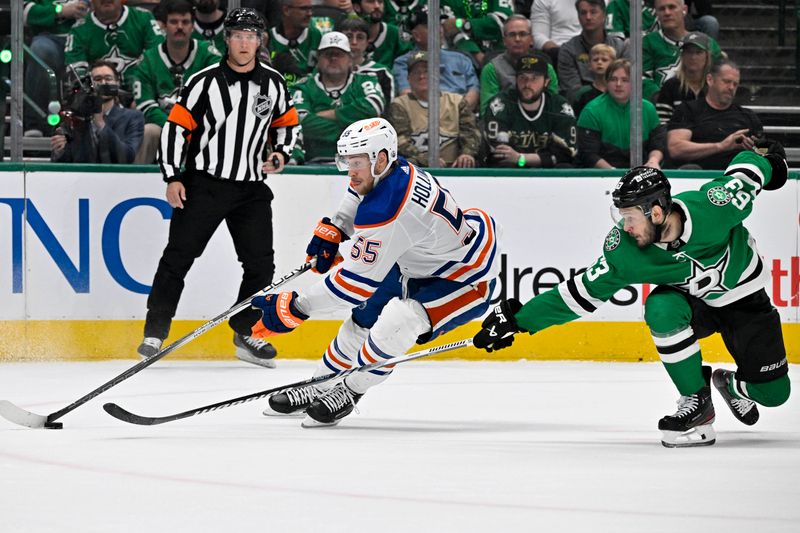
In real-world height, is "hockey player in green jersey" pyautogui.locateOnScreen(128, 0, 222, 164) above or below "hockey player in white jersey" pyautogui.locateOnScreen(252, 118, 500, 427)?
above

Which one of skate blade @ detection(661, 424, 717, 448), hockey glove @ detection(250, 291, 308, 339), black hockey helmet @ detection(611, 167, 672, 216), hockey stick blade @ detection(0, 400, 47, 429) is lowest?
hockey stick blade @ detection(0, 400, 47, 429)

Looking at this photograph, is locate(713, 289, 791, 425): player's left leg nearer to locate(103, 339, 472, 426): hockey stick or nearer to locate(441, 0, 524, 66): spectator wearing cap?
locate(103, 339, 472, 426): hockey stick

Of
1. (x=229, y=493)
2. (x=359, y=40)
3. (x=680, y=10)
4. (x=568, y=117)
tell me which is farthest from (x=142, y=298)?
(x=229, y=493)

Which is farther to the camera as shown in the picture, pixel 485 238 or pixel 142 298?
pixel 142 298

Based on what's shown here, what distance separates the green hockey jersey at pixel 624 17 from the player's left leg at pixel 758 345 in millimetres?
2781

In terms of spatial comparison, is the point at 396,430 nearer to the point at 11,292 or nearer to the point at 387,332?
the point at 387,332

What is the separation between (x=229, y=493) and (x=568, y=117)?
3.90 m

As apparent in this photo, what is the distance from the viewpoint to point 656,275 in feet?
12.9

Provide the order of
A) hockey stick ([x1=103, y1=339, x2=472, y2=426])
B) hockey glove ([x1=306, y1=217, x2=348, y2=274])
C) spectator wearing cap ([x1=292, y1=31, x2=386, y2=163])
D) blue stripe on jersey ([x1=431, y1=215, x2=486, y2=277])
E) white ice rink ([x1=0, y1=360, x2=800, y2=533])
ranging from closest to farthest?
1. white ice rink ([x1=0, y1=360, x2=800, y2=533])
2. hockey stick ([x1=103, y1=339, x2=472, y2=426])
3. blue stripe on jersey ([x1=431, y1=215, x2=486, y2=277])
4. hockey glove ([x1=306, y1=217, x2=348, y2=274])
5. spectator wearing cap ([x1=292, y1=31, x2=386, y2=163])

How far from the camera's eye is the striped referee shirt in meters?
6.04

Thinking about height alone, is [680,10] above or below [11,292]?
above

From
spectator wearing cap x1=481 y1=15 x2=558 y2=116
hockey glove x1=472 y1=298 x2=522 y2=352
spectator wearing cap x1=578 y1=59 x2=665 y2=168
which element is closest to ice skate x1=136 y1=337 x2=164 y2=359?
spectator wearing cap x1=481 y1=15 x2=558 y2=116

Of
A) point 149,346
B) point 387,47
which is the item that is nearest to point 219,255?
point 149,346

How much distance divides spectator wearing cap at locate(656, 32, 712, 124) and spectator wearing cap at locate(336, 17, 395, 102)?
1302mm
